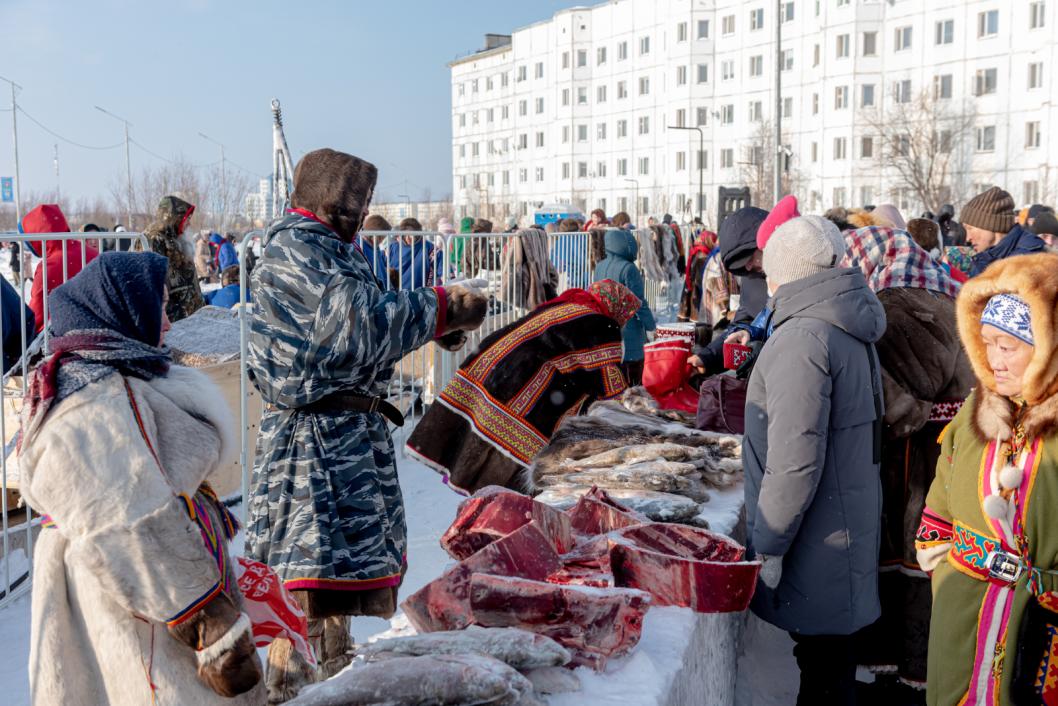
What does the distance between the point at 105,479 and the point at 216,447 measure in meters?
0.28

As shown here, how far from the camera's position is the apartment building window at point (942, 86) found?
49875 mm

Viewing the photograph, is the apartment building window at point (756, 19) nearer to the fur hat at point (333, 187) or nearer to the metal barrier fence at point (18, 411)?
the metal barrier fence at point (18, 411)

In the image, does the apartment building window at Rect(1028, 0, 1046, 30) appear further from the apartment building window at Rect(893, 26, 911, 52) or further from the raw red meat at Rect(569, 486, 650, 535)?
the raw red meat at Rect(569, 486, 650, 535)

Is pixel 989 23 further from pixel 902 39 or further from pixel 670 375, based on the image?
pixel 670 375

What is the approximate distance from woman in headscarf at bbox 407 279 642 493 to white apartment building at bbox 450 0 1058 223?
47427 mm

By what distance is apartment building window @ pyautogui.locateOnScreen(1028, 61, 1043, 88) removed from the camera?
46.2 metres

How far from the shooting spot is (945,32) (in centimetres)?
4950

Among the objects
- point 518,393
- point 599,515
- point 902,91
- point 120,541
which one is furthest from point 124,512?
point 902,91

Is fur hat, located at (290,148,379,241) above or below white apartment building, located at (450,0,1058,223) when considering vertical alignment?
below

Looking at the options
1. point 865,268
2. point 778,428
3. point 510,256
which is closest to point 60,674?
point 778,428

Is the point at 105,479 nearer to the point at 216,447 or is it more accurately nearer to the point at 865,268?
the point at 216,447

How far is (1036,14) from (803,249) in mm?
51601

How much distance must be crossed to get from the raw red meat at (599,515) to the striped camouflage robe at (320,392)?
0.73 meters

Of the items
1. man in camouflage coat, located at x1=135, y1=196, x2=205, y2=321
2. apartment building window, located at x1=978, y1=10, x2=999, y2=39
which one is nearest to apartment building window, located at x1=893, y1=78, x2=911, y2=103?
apartment building window, located at x1=978, y1=10, x2=999, y2=39
